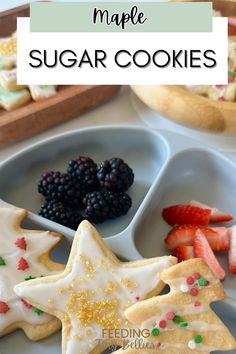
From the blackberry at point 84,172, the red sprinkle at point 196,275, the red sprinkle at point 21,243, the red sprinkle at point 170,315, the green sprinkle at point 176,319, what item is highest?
the blackberry at point 84,172

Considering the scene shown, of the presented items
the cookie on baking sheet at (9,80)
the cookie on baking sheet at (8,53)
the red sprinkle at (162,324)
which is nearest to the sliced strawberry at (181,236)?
the red sprinkle at (162,324)

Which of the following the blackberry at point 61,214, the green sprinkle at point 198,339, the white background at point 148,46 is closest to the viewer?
the green sprinkle at point 198,339

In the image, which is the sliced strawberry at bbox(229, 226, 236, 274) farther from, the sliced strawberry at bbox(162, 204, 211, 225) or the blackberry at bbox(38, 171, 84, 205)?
the blackberry at bbox(38, 171, 84, 205)

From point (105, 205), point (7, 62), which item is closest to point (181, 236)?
point (105, 205)

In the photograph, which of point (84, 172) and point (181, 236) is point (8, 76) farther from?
point (181, 236)

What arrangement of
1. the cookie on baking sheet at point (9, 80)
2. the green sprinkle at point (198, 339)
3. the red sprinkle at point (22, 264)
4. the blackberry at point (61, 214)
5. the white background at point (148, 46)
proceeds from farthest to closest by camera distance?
1. the cookie on baking sheet at point (9, 80)
2. the white background at point (148, 46)
3. the blackberry at point (61, 214)
4. the red sprinkle at point (22, 264)
5. the green sprinkle at point (198, 339)

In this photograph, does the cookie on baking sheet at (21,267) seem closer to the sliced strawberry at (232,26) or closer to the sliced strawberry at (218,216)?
the sliced strawberry at (218,216)
